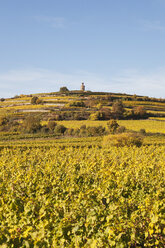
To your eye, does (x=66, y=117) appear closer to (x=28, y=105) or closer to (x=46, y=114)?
(x=46, y=114)

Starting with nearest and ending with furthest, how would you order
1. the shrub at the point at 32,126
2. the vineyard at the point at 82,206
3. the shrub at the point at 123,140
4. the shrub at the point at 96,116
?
1. the vineyard at the point at 82,206
2. the shrub at the point at 123,140
3. the shrub at the point at 32,126
4. the shrub at the point at 96,116

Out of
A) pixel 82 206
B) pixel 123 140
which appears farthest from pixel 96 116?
pixel 82 206

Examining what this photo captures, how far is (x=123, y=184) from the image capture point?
993 cm

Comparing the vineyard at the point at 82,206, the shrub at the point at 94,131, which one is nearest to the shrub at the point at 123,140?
the shrub at the point at 94,131

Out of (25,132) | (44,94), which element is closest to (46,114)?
(25,132)

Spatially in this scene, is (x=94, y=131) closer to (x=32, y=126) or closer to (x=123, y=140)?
(x=32, y=126)

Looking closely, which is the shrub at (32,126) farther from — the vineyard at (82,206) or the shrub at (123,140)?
the vineyard at (82,206)

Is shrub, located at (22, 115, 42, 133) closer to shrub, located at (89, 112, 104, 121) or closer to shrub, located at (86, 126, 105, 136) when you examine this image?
shrub, located at (86, 126, 105, 136)

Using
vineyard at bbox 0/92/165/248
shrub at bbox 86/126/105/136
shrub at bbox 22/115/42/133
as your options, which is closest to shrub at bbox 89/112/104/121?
shrub at bbox 22/115/42/133

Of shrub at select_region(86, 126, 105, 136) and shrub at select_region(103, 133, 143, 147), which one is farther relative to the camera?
shrub at select_region(86, 126, 105, 136)

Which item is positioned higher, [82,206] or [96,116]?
[96,116]

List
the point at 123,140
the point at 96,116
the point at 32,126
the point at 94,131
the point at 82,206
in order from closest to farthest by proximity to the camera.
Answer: the point at 82,206, the point at 123,140, the point at 94,131, the point at 32,126, the point at 96,116

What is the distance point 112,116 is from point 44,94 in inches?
2039

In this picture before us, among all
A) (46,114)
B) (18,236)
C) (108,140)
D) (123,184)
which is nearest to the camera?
(18,236)
